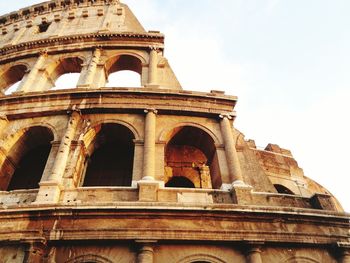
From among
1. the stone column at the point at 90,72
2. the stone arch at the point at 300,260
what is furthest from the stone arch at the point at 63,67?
the stone arch at the point at 300,260

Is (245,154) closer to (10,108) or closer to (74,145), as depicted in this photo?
(74,145)

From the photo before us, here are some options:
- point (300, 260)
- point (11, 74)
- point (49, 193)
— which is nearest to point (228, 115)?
point (300, 260)

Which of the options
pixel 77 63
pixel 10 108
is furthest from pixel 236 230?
pixel 77 63

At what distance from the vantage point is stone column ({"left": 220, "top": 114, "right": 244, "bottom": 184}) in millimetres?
8477

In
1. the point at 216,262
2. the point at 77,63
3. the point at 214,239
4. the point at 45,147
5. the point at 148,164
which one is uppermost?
the point at 77,63

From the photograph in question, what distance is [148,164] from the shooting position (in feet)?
27.6

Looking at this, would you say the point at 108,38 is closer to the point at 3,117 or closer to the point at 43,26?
the point at 43,26

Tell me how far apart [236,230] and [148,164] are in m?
2.90

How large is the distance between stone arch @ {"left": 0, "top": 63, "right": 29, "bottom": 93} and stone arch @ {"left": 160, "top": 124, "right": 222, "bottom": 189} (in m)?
7.81

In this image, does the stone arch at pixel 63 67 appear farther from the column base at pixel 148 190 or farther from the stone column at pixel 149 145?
the column base at pixel 148 190

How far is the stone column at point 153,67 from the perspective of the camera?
37.8 feet

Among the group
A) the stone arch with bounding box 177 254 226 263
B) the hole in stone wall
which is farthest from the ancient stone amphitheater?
the hole in stone wall

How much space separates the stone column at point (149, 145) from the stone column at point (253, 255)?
118 inches

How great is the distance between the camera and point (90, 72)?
39.0 feet
